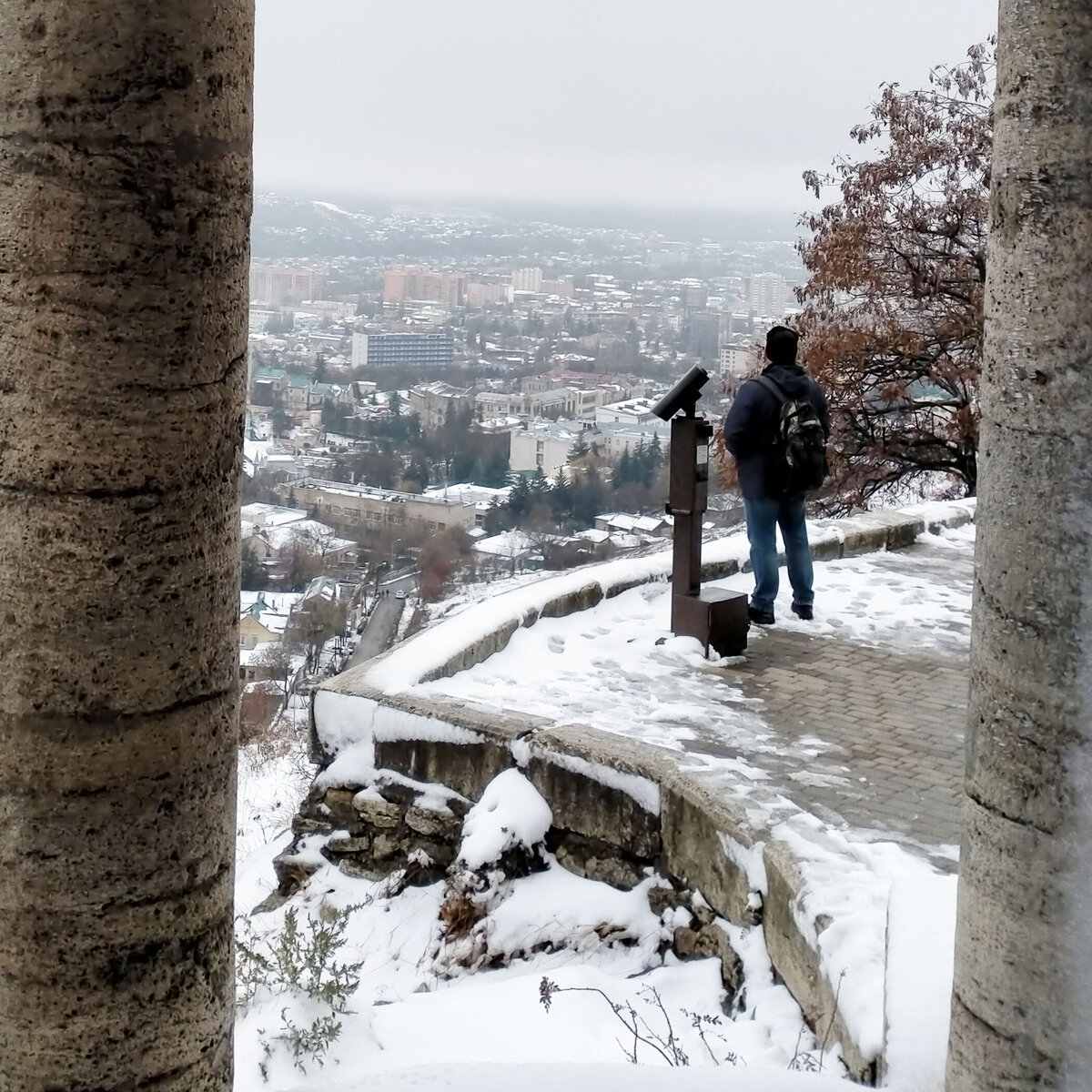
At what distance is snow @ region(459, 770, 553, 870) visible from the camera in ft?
19.2

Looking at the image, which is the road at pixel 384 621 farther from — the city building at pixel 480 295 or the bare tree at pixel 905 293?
the city building at pixel 480 295

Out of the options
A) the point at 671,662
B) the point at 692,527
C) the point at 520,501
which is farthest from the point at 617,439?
the point at 671,662

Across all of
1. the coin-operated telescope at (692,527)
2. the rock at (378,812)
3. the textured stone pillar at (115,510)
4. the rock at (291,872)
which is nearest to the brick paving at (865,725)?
the coin-operated telescope at (692,527)

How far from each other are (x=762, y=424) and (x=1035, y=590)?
218 inches

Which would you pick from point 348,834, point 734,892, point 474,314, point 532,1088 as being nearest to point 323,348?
point 474,314

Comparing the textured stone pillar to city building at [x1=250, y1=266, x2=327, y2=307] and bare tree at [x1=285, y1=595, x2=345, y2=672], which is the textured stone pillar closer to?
bare tree at [x1=285, y1=595, x2=345, y2=672]

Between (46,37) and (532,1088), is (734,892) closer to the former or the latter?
(532,1088)

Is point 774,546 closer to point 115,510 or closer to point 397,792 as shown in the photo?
point 397,792

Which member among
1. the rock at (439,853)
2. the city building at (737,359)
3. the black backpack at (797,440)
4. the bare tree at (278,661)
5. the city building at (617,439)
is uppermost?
the city building at (737,359)

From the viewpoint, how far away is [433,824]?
629 centimetres

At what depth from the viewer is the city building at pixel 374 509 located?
20953 millimetres

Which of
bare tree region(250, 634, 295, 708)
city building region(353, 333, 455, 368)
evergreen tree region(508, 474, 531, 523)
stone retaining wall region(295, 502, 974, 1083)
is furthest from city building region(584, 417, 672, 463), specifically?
stone retaining wall region(295, 502, 974, 1083)

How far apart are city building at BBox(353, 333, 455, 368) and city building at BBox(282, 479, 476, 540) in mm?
3957

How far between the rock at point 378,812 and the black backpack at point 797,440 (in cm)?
294
